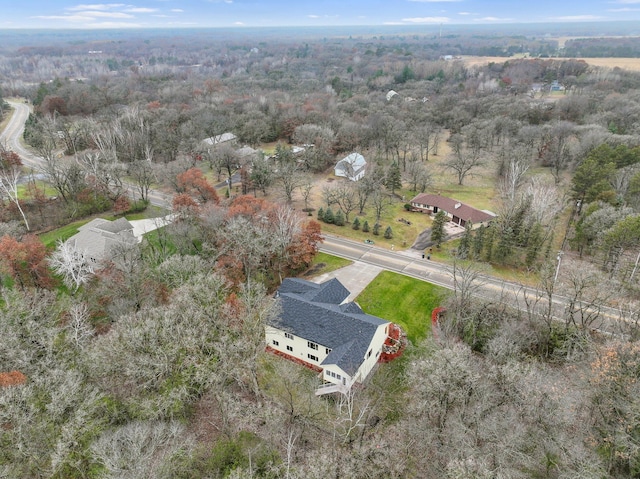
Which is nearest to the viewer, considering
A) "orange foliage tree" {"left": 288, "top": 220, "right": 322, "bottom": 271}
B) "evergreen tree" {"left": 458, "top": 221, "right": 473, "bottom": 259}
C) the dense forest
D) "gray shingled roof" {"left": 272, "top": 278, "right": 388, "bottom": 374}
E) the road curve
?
the dense forest

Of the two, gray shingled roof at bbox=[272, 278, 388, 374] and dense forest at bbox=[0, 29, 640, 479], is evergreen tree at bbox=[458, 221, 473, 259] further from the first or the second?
gray shingled roof at bbox=[272, 278, 388, 374]

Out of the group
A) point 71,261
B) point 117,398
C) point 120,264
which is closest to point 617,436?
point 117,398

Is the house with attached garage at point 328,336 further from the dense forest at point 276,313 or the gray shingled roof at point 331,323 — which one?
the dense forest at point 276,313

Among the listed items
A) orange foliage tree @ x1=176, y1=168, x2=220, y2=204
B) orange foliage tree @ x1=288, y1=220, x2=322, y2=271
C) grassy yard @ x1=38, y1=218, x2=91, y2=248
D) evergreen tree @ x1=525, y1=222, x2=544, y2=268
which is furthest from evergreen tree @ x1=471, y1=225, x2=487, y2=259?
grassy yard @ x1=38, y1=218, x2=91, y2=248

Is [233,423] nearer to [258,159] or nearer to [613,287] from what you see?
[613,287]

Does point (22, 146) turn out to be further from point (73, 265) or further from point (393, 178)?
point (393, 178)

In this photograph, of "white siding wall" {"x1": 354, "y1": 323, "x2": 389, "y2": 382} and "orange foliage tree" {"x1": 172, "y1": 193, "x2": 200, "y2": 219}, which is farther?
"orange foliage tree" {"x1": 172, "y1": 193, "x2": 200, "y2": 219}

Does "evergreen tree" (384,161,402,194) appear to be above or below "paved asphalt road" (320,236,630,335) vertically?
above
